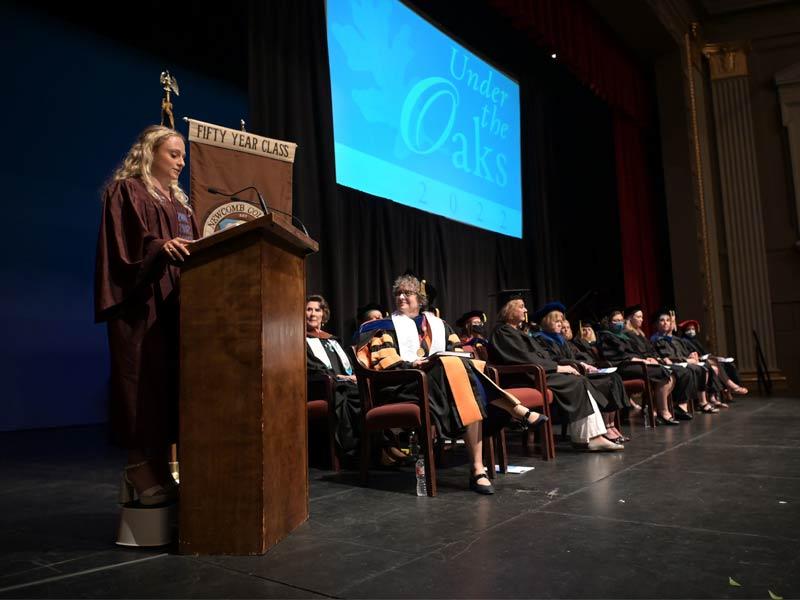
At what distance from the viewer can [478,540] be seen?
2.11 meters

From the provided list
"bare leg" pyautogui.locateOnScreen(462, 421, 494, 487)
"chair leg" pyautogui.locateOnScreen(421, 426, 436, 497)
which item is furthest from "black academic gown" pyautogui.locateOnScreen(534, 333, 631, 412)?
"chair leg" pyautogui.locateOnScreen(421, 426, 436, 497)

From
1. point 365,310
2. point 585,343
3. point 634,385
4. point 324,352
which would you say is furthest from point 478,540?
point 585,343

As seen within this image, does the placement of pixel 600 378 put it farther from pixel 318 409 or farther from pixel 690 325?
pixel 690 325

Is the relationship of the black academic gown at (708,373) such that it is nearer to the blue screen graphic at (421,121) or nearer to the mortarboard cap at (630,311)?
the mortarboard cap at (630,311)

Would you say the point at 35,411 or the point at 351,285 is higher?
the point at 351,285

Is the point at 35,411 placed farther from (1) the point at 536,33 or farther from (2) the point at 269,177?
(1) the point at 536,33

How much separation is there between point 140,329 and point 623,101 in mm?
8213

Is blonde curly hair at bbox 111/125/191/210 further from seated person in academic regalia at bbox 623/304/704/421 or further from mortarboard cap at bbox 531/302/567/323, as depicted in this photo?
seated person in academic regalia at bbox 623/304/704/421

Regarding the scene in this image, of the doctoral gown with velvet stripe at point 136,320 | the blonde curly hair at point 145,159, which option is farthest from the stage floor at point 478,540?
the blonde curly hair at point 145,159

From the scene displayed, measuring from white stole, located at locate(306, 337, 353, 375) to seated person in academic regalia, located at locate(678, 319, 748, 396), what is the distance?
450 centimetres

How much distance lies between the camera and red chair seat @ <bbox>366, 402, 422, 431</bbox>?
314cm

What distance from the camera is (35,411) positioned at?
237 inches

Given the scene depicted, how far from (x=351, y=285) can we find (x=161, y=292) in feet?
12.1

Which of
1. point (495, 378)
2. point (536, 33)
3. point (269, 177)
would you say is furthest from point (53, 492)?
point (536, 33)
